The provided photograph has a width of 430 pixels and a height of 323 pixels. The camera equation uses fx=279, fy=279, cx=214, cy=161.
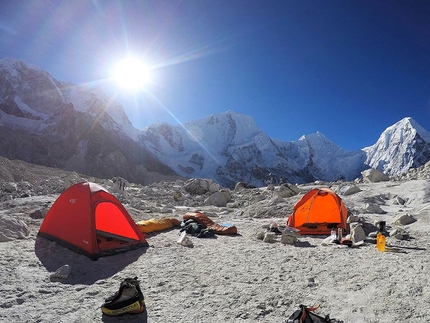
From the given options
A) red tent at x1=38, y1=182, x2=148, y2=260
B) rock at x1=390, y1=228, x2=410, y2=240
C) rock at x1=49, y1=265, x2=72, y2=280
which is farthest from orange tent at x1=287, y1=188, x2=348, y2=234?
rock at x1=49, y1=265, x2=72, y2=280

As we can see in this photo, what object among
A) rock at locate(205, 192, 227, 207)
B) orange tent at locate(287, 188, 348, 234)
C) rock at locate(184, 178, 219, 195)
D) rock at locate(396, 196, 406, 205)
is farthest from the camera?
rock at locate(184, 178, 219, 195)

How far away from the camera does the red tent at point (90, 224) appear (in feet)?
19.2

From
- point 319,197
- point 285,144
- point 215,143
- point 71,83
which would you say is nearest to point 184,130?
point 215,143

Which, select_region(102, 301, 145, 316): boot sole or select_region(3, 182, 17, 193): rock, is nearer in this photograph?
select_region(102, 301, 145, 316): boot sole

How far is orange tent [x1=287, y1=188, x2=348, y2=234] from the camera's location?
8242mm

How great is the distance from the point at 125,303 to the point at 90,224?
2.89 m

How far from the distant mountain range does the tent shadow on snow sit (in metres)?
36.8

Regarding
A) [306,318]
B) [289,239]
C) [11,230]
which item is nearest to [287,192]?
[289,239]

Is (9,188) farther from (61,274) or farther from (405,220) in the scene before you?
(405,220)

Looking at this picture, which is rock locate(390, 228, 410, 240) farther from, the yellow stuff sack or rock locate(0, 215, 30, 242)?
rock locate(0, 215, 30, 242)

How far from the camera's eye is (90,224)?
5887 millimetres

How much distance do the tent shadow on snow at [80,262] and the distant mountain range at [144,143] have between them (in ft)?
121

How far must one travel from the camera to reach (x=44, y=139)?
77.6 meters

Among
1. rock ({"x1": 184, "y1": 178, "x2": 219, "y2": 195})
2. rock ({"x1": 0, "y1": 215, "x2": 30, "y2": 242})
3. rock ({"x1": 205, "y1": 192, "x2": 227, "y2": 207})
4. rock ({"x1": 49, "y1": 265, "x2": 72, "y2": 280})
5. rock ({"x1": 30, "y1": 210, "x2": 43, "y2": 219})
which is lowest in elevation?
rock ({"x1": 49, "y1": 265, "x2": 72, "y2": 280})
